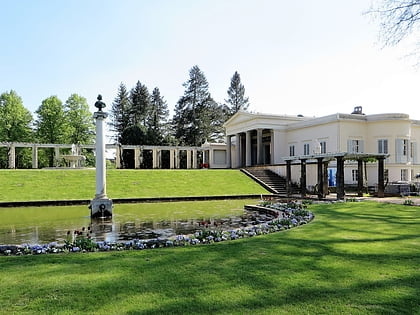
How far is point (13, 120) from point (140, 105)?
68.4 feet

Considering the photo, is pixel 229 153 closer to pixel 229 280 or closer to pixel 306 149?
pixel 306 149

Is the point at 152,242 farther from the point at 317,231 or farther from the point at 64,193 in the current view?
the point at 64,193

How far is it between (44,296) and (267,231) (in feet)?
17.4

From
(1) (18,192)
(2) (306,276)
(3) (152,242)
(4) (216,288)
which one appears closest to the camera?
(4) (216,288)

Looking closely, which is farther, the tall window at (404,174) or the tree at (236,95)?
the tree at (236,95)

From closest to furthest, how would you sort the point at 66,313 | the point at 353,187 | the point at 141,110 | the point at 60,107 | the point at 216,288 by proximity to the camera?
the point at 66,313, the point at 216,288, the point at 353,187, the point at 60,107, the point at 141,110

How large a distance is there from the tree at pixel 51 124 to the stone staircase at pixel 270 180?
87.4ft

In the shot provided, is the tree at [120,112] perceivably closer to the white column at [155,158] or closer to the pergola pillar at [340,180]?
the white column at [155,158]

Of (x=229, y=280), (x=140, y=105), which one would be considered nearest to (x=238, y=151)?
(x=140, y=105)

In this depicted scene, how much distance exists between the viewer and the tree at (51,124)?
4810 centimetres

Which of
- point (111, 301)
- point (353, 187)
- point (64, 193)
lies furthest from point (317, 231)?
point (353, 187)

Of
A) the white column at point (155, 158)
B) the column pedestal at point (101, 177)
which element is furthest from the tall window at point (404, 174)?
the white column at point (155, 158)

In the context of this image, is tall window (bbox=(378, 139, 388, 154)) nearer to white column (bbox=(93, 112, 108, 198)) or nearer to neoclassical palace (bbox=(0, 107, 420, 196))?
neoclassical palace (bbox=(0, 107, 420, 196))

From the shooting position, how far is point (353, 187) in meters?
29.0
